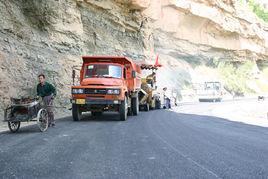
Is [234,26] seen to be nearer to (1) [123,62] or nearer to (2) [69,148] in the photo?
(1) [123,62]

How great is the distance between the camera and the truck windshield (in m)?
17.7

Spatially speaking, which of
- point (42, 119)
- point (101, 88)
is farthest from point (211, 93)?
point (42, 119)

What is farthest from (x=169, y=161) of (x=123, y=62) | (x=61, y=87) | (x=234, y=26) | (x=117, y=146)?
(x=234, y=26)

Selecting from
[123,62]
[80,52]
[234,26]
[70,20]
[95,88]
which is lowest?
[95,88]

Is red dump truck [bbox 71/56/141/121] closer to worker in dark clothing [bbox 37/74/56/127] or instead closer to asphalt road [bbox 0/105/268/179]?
worker in dark clothing [bbox 37/74/56/127]

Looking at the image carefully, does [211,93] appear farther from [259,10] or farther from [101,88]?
[259,10]

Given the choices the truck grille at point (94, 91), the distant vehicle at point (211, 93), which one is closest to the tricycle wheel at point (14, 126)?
the truck grille at point (94, 91)

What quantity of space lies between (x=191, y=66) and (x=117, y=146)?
48.8m

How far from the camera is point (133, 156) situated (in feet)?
24.6

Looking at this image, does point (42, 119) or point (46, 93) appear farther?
point (46, 93)

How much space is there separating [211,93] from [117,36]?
1514 cm

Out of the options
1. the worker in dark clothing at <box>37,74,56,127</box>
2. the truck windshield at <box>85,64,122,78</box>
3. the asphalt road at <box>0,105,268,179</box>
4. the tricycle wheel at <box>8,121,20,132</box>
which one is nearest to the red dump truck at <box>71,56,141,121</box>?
the truck windshield at <box>85,64,122,78</box>

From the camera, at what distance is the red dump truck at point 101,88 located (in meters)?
16.4

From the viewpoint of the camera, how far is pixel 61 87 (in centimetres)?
2377
